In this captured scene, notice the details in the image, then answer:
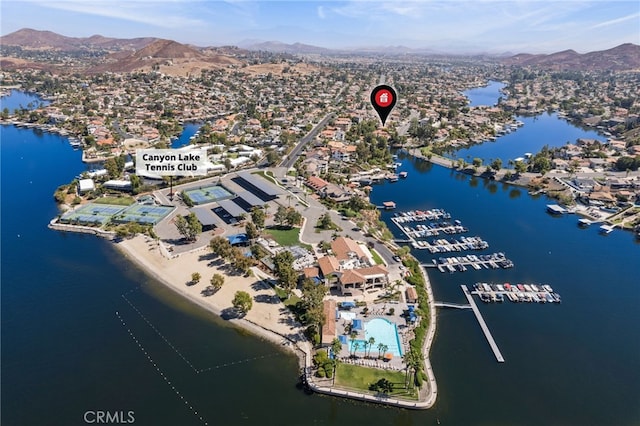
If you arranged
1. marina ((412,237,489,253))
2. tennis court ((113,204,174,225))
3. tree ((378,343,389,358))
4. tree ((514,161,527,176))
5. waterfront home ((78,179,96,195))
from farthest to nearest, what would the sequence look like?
tree ((514,161,527,176)) → waterfront home ((78,179,96,195)) → tennis court ((113,204,174,225)) → marina ((412,237,489,253)) → tree ((378,343,389,358))

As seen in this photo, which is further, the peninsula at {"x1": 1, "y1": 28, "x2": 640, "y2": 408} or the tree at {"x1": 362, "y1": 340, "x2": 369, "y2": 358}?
the peninsula at {"x1": 1, "y1": 28, "x2": 640, "y2": 408}

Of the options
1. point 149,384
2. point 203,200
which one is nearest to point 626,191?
point 203,200

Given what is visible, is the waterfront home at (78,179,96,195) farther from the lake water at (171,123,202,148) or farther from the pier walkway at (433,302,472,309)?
the pier walkway at (433,302,472,309)

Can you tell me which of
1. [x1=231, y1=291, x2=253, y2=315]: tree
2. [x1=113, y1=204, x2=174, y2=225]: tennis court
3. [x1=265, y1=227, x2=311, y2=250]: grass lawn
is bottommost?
[x1=231, y1=291, x2=253, y2=315]: tree

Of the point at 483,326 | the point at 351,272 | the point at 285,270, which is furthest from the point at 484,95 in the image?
the point at 285,270

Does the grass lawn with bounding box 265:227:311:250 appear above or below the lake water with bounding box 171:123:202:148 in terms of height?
below

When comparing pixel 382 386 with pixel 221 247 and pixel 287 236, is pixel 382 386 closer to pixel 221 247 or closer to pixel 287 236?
pixel 221 247

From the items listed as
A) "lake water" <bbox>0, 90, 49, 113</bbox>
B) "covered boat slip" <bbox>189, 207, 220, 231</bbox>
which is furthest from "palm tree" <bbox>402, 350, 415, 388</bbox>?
"lake water" <bbox>0, 90, 49, 113</bbox>
